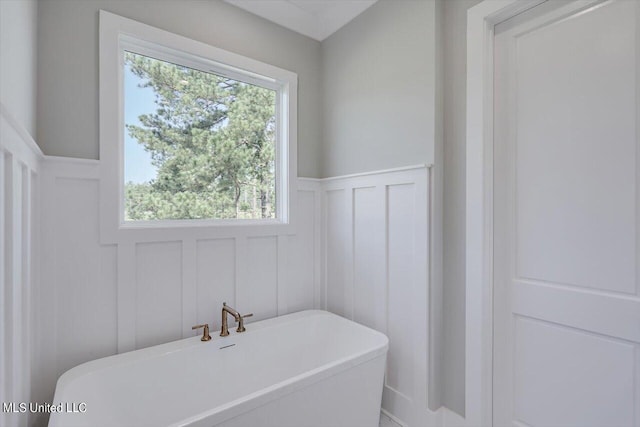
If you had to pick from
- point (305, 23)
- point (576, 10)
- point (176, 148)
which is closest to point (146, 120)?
point (176, 148)

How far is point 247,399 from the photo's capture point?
3.90ft

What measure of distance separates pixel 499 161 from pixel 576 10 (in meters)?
0.68

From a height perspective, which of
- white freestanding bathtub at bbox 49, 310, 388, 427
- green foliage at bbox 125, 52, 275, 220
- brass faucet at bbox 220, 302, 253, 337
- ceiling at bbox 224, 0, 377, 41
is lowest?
white freestanding bathtub at bbox 49, 310, 388, 427

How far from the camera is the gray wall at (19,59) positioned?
934 millimetres

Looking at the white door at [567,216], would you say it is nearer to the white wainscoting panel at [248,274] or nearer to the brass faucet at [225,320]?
the white wainscoting panel at [248,274]

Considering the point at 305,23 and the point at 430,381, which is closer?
the point at 430,381

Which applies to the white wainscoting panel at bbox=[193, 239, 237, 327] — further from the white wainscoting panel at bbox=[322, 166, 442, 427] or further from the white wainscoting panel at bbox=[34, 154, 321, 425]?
the white wainscoting panel at bbox=[322, 166, 442, 427]

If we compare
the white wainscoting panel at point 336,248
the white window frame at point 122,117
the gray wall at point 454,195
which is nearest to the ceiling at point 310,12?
the white window frame at point 122,117

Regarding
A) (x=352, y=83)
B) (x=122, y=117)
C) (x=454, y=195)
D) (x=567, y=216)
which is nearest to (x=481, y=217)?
(x=454, y=195)

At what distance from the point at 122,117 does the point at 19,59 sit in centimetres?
63

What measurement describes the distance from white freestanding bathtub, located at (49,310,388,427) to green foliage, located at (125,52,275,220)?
31.6 inches

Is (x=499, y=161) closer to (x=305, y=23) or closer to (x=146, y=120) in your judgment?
(x=305, y=23)

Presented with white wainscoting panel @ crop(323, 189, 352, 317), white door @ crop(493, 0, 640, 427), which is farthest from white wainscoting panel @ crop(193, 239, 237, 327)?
white door @ crop(493, 0, 640, 427)

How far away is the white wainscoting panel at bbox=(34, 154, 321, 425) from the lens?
1.48 metres
